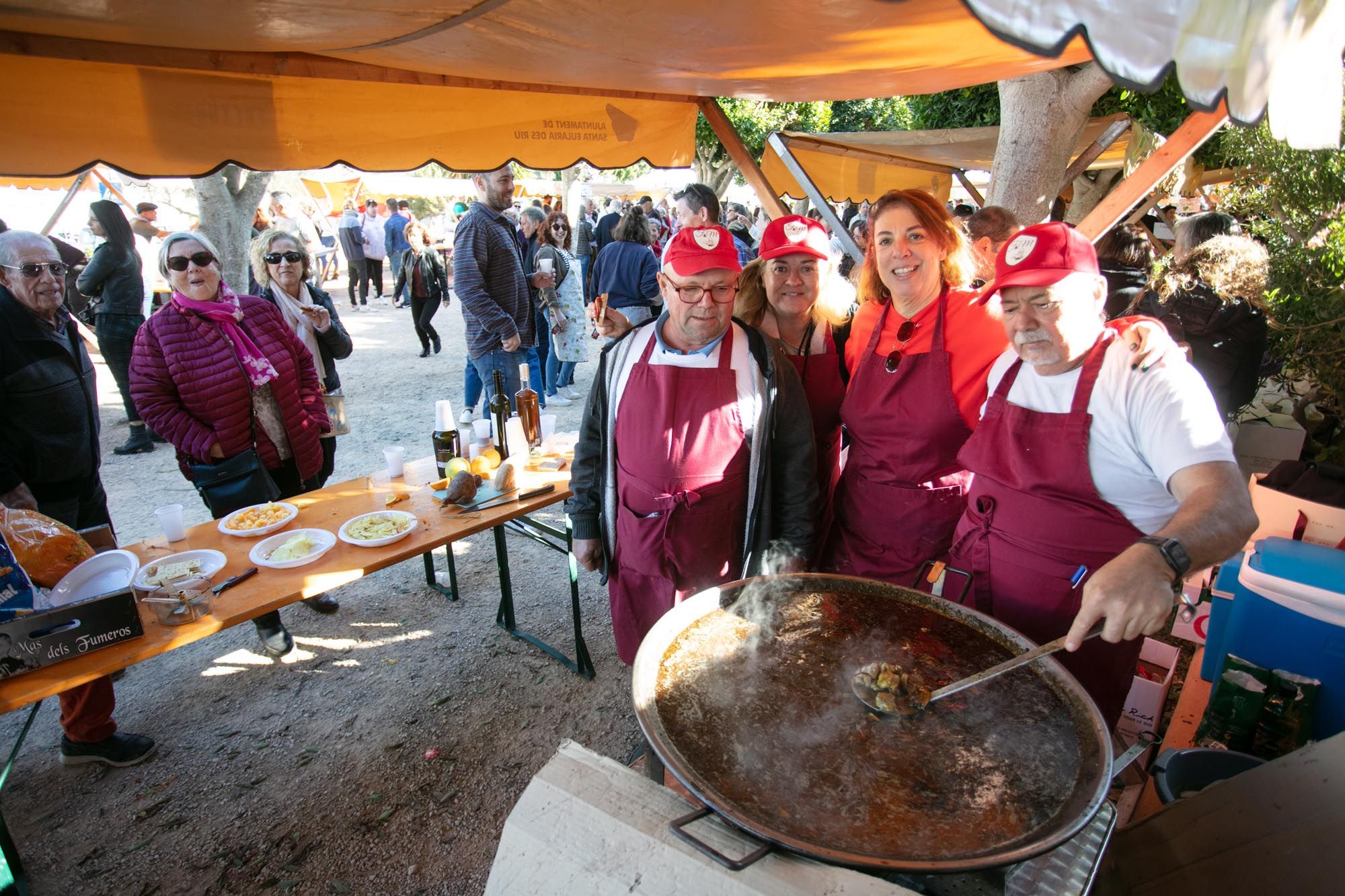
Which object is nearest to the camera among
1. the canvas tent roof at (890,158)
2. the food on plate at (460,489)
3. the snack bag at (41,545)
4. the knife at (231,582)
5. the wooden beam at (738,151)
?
the snack bag at (41,545)

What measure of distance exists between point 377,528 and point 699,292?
169 cm

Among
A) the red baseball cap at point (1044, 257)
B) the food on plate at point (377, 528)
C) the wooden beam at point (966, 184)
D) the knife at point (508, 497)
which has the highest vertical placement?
the wooden beam at point (966, 184)

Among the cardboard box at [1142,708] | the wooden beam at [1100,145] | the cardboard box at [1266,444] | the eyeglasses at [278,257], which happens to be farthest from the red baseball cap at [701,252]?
the cardboard box at [1266,444]

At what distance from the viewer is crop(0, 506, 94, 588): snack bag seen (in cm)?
215

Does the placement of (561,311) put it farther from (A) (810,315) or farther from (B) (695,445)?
(B) (695,445)

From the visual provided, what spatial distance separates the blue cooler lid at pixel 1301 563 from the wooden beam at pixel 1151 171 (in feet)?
5.25

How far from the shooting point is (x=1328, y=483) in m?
3.20

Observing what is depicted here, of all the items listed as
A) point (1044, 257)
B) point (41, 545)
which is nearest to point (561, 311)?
point (41, 545)

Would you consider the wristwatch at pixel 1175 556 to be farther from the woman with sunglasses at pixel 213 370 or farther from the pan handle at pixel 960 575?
the woman with sunglasses at pixel 213 370

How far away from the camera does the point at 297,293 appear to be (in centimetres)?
399

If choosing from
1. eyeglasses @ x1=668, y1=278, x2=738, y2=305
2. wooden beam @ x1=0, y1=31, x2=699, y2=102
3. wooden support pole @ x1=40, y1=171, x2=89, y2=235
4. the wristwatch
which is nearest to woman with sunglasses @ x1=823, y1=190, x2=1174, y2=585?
eyeglasses @ x1=668, y1=278, x2=738, y2=305

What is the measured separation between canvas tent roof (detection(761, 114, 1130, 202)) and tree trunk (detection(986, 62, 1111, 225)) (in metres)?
0.47

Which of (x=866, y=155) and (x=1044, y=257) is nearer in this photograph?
(x=1044, y=257)

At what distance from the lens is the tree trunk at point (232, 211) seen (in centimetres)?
646
